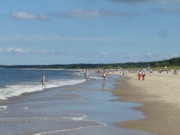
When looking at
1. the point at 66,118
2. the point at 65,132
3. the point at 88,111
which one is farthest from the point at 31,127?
the point at 88,111

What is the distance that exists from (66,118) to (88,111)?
7.19ft

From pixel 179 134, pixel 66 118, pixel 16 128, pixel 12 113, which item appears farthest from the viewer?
pixel 12 113

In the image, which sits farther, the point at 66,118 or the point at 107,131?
the point at 66,118

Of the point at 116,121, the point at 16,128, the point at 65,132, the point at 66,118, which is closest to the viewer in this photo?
the point at 65,132

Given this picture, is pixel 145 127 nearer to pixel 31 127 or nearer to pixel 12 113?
pixel 31 127

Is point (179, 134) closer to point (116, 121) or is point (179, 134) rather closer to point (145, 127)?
point (145, 127)

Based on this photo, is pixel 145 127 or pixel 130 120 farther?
pixel 130 120

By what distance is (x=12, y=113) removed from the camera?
1415 centimetres

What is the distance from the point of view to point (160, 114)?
43.3 feet

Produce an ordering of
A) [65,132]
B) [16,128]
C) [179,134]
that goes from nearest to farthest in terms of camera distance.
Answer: [179,134], [65,132], [16,128]

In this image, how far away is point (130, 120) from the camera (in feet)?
39.8

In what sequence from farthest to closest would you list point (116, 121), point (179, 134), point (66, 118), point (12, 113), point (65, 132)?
point (12, 113)
point (66, 118)
point (116, 121)
point (65, 132)
point (179, 134)

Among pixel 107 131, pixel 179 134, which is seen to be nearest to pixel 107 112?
pixel 107 131

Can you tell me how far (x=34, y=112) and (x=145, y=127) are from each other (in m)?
5.62
